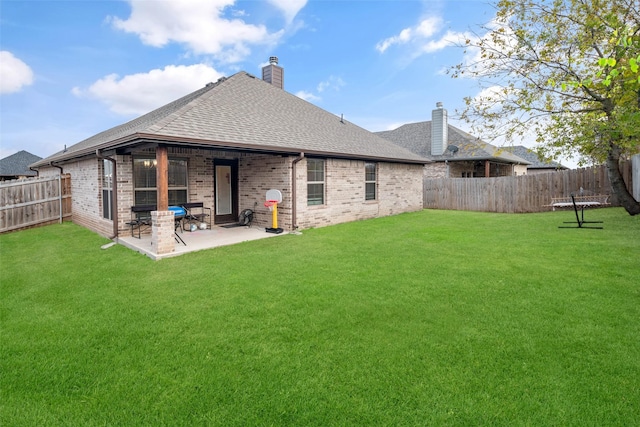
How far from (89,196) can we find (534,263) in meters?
13.0

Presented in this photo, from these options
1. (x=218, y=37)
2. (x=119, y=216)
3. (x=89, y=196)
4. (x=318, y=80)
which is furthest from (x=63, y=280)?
(x=318, y=80)

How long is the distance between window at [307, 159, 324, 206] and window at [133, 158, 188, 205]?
3.89 m

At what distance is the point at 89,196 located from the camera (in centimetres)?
1185

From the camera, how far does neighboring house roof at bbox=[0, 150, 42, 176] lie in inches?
1180

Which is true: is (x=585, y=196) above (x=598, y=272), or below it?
above

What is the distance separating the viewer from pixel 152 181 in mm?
10273

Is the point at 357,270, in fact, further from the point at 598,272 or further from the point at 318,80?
the point at 318,80

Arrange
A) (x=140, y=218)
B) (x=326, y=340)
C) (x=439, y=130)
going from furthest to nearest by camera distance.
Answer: (x=439, y=130) < (x=140, y=218) < (x=326, y=340)

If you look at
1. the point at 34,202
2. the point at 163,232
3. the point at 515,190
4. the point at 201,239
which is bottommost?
the point at 201,239

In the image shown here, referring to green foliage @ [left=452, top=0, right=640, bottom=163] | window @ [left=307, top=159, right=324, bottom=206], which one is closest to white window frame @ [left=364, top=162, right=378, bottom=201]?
window @ [left=307, top=159, right=324, bottom=206]

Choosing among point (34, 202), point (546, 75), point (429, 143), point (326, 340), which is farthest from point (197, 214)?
point (429, 143)

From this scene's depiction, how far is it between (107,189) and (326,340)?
9679mm

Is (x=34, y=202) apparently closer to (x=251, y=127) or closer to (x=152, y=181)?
(x=152, y=181)

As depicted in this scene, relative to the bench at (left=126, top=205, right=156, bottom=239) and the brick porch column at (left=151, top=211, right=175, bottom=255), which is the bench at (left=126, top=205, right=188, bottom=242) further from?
the brick porch column at (left=151, top=211, right=175, bottom=255)
